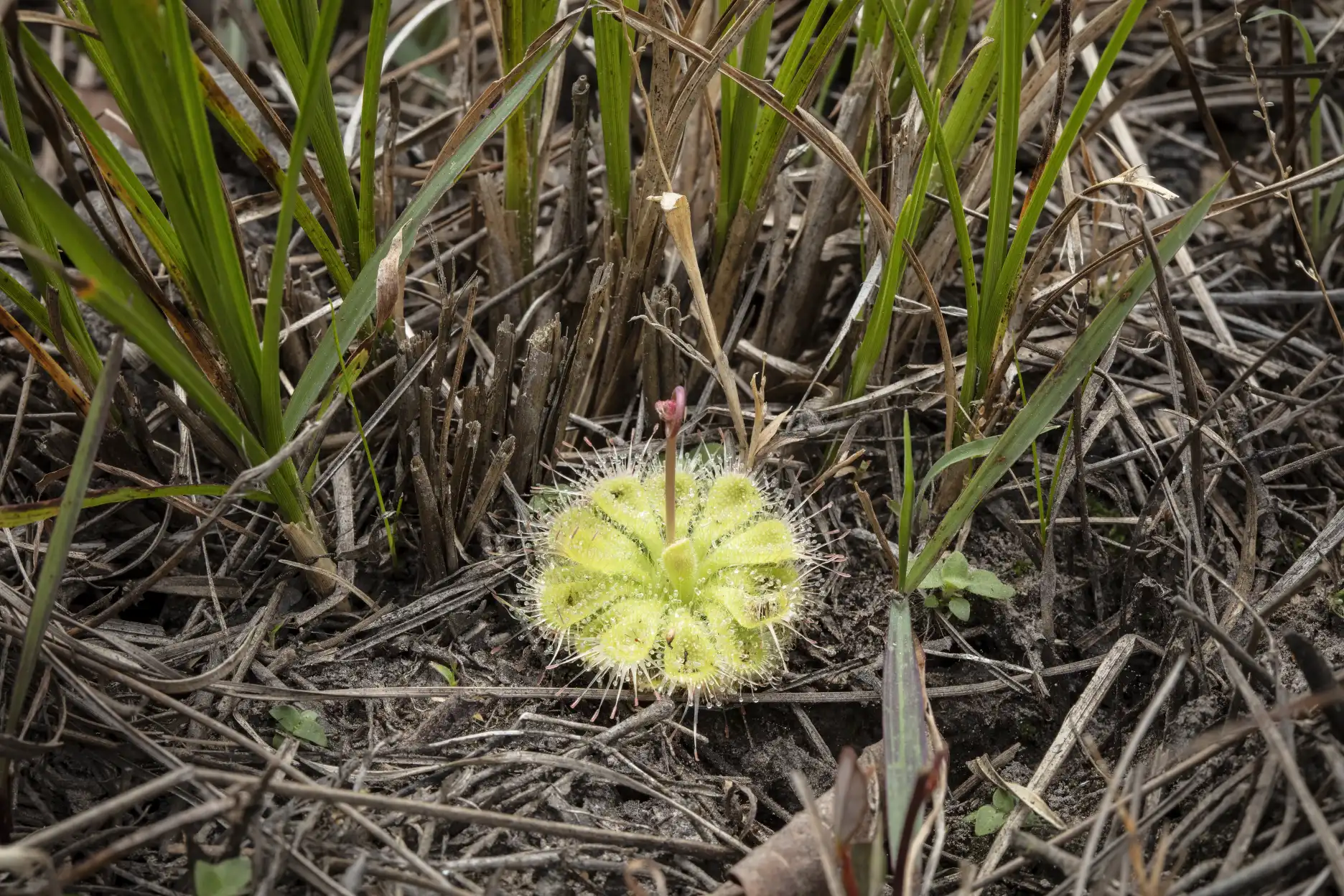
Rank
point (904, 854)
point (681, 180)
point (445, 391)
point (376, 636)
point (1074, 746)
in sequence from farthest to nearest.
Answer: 1. point (681, 180)
2. point (445, 391)
3. point (376, 636)
4. point (1074, 746)
5. point (904, 854)

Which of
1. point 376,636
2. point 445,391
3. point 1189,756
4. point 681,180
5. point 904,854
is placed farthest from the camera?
point 681,180

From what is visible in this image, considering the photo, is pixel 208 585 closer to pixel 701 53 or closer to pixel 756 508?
pixel 756 508

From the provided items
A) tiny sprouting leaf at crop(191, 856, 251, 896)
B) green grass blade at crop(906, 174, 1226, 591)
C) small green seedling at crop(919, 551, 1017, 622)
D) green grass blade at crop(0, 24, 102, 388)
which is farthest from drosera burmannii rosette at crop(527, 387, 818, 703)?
green grass blade at crop(0, 24, 102, 388)

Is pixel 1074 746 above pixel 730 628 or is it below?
below

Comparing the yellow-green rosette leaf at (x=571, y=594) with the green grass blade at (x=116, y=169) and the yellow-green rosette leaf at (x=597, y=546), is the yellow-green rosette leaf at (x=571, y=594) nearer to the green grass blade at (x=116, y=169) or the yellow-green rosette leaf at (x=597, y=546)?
the yellow-green rosette leaf at (x=597, y=546)

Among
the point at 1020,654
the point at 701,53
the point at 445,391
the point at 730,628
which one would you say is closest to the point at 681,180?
the point at 701,53

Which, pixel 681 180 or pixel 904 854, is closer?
pixel 904 854

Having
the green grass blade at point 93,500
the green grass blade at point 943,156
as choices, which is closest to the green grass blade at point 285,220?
the green grass blade at point 93,500

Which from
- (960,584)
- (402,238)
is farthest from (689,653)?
(402,238)
